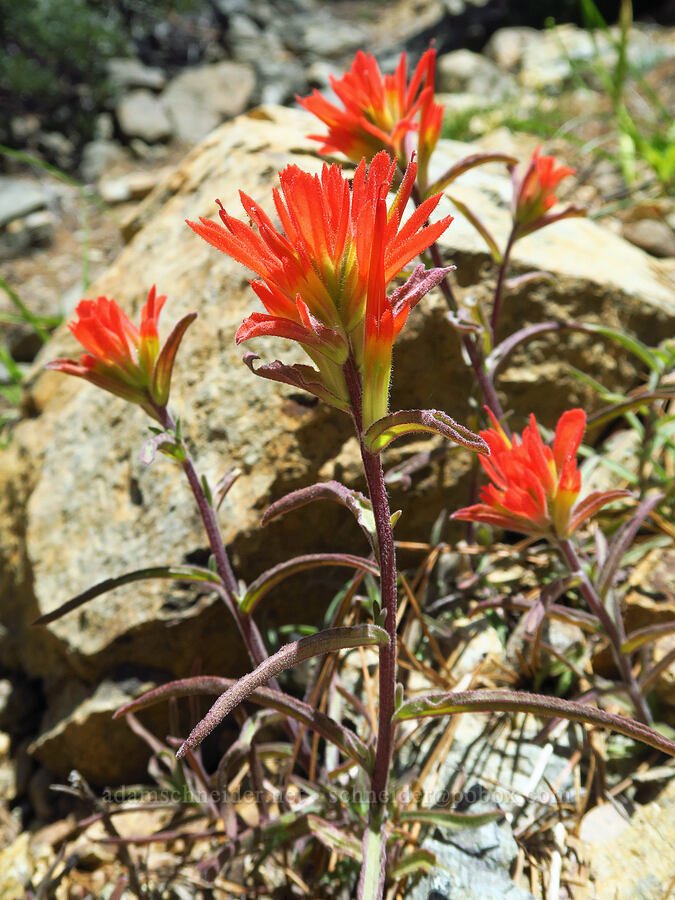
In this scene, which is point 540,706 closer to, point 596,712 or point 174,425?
point 596,712

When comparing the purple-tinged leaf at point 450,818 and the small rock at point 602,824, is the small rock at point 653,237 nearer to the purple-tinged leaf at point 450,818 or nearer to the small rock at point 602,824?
the small rock at point 602,824

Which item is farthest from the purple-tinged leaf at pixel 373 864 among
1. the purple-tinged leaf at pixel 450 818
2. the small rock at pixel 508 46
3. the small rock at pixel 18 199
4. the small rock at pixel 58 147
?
the small rock at pixel 508 46

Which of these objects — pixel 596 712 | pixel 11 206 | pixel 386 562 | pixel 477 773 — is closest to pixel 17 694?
pixel 477 773

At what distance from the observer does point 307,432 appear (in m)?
1.45

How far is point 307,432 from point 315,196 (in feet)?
2.72

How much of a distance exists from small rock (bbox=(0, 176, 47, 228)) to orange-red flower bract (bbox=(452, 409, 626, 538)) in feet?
15.8

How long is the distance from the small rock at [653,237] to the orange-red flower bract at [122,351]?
201 centimetres

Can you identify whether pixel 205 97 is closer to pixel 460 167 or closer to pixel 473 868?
pixel 460 167

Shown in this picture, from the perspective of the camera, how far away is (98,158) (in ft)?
19.1

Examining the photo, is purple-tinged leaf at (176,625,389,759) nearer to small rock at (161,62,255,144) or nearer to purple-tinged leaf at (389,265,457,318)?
purple-tinged leaf at (389,265,457,318)

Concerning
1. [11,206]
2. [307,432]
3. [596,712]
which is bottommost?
[596,712]

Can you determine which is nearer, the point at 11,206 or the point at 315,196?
the point at 315,196

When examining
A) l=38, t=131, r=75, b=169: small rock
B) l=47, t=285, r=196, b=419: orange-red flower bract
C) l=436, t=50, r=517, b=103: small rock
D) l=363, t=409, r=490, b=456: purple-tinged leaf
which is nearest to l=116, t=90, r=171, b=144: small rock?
l=38, t=131, r=75, b=169: small rock

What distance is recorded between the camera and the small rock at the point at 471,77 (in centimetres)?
Result: 604
